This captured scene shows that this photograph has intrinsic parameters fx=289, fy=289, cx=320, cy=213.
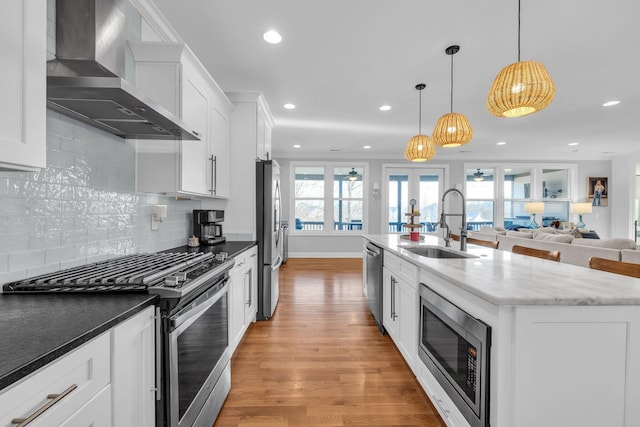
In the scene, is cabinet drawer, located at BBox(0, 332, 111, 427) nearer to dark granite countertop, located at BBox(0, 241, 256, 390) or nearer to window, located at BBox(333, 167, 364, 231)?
dark granite countertop, located at BBox(0, 241, 256, 390)

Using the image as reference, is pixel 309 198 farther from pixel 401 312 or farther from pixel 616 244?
pixel 616 244

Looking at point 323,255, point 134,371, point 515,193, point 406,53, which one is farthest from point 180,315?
point 515,193

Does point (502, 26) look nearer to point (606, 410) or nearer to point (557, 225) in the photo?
point (606, 410)

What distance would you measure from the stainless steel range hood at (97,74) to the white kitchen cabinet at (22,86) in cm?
19

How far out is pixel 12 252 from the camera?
120cm

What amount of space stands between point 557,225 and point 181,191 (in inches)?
326

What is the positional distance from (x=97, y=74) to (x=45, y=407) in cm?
154

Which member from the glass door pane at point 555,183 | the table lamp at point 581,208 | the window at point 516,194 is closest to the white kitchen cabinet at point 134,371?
the window at point 516,194

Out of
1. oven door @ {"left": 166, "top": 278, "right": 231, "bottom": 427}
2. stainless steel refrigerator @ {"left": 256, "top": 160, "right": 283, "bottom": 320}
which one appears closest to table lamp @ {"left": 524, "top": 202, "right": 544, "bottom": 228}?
stainless steel refrigerator @ {"left": 256, "top": 160, "right": 283, "bottom": 320}

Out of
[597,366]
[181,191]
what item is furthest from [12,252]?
[597,366]

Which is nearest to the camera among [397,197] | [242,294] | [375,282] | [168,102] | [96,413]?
[96,413]

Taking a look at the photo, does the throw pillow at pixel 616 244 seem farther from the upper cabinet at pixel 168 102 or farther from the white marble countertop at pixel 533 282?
the upper cabinet at pixel 168 102

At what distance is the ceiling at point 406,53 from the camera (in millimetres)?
2064

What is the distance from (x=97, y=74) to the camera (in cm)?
151
